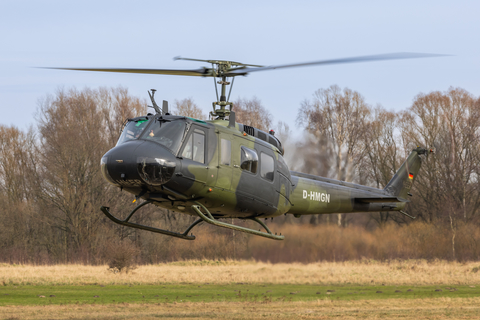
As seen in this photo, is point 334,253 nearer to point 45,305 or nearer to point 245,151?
point 45,305

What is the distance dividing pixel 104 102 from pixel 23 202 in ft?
37.9

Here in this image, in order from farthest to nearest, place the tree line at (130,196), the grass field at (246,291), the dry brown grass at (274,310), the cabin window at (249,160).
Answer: the tree line at (130,196) → the grass field at (246,291) → the dry brown grass at (274,310) → the cabin window at (249,160)

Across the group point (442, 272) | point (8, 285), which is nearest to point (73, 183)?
point (8, 285)

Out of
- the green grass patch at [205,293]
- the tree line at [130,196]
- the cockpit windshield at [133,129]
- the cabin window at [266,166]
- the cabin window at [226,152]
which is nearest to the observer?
the cockpit windshield at [133,129]

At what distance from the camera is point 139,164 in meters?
10.1

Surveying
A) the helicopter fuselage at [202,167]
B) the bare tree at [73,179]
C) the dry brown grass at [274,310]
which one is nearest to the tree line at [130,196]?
the bare tree at [73,179]

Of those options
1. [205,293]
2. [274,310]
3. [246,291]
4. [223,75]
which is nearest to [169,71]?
[223,75]

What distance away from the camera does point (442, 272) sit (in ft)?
103

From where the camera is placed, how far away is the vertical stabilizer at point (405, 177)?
18.8m

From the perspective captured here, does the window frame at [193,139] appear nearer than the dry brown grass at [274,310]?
Yes

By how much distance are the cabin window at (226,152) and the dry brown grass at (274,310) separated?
8.68 metres

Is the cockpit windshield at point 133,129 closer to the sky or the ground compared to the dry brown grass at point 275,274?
closer to the sky

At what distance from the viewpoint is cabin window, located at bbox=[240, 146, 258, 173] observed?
11867mm

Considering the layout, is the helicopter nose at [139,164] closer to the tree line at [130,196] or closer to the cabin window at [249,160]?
the cabin window at [249,160]
